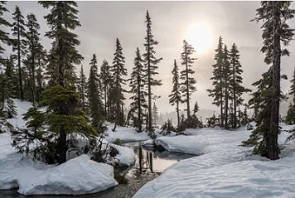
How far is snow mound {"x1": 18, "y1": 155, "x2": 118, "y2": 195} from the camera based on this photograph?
12.3 m

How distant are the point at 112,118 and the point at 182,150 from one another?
25708mm

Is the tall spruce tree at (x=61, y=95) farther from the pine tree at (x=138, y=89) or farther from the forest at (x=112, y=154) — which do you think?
the pine tree at (x=138, y=89)

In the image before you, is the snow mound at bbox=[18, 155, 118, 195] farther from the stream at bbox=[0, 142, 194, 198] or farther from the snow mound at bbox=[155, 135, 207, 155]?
the snow mound at bbox=[155, 135, 207, 155]

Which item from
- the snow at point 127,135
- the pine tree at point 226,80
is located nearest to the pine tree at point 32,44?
the snow at point 127,135

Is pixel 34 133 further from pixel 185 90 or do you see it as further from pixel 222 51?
pixel 222 51

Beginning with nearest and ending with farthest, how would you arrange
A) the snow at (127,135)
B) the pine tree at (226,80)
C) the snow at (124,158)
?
the snow at (124,158) < the snow at (127,135) < the pine tree at (226,80)

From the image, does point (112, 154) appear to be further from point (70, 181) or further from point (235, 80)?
point (235, 80)

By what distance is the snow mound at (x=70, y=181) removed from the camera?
40.4 ft

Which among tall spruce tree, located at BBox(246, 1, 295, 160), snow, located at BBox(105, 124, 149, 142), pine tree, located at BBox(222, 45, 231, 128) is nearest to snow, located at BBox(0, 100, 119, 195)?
tall spruce tree, located at BBox(246, 1, 295, 160)

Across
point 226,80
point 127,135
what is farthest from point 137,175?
point 226,80

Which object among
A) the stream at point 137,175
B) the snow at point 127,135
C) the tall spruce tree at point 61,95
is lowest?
the stream at point 137,175

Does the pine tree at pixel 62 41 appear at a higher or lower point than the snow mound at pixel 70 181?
higher

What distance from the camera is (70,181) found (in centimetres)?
1255

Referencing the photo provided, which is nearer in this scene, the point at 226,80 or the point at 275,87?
the point at 275,87
